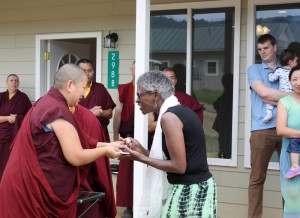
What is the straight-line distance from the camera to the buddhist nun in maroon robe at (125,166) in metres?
5.30

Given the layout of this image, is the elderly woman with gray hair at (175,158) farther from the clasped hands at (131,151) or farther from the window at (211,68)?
the window at (211,68)

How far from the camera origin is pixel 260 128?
446 centimetres

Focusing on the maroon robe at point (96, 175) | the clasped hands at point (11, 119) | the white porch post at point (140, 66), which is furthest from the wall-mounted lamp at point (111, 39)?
the maroon robe at point (96, 175)

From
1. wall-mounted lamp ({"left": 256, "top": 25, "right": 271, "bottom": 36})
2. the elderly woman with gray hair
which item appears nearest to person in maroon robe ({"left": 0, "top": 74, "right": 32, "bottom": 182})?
wall-mounted lamp ({"left": 256, "top": 25, "right": 271, "bottom": 36})

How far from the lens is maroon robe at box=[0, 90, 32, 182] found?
632cm

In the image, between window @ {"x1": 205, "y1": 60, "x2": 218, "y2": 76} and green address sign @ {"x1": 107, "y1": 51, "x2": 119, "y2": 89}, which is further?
green address sign @ {"x1": 107, "y1": 51, "x2": 119, "y2": 89}

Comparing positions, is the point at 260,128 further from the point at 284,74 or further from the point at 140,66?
the point at 140,66

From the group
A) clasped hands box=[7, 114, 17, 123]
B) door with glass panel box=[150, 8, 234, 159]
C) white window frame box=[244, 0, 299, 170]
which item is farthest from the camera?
clasped hands box=[7, 114, 17, 123]

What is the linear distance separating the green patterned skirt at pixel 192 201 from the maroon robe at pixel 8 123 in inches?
154

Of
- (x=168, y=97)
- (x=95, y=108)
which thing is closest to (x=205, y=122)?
(x=95, y=108)

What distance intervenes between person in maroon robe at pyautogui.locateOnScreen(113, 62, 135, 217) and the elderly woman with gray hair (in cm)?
232

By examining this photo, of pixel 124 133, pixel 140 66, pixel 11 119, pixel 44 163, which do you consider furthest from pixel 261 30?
pixel 11 119

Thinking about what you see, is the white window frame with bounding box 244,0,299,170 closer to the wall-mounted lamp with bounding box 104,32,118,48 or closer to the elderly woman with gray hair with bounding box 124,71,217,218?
the wall-mounted lamp with bounding box 104,32,118,48

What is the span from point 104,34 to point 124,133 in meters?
1.49
